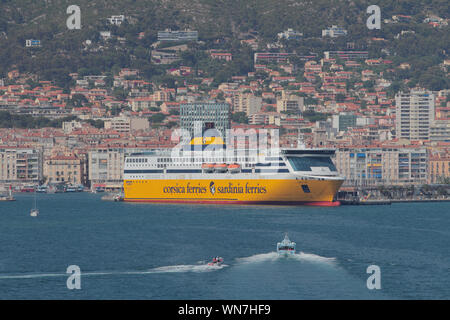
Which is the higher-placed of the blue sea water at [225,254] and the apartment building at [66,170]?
the apartment building at [66,170]

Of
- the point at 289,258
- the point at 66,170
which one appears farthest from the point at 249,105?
the point at 289,258

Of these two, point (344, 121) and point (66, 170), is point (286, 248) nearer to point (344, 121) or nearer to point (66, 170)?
point (66, 170)

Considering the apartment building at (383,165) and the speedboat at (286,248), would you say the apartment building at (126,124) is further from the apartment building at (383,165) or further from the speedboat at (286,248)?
the speedboat at (286,248)

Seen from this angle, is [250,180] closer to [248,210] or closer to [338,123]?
[248,210]

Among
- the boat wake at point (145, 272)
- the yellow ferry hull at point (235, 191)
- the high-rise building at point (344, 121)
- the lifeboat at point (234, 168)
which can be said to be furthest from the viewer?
the high-rise building at point (344, 121)

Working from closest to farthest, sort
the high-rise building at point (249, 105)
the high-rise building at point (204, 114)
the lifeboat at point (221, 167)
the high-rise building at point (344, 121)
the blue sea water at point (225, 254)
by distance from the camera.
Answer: the blue sea water at point (225, 254), the lifeboat at point (221, 167), the high-rise building at point (204, 114), the high-rise building at point (344, 121), the high-rise building at point (249, 105)

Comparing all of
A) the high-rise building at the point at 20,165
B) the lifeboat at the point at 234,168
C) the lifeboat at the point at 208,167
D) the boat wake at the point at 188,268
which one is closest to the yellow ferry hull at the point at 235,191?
the lifeboat at the point at 234,168
